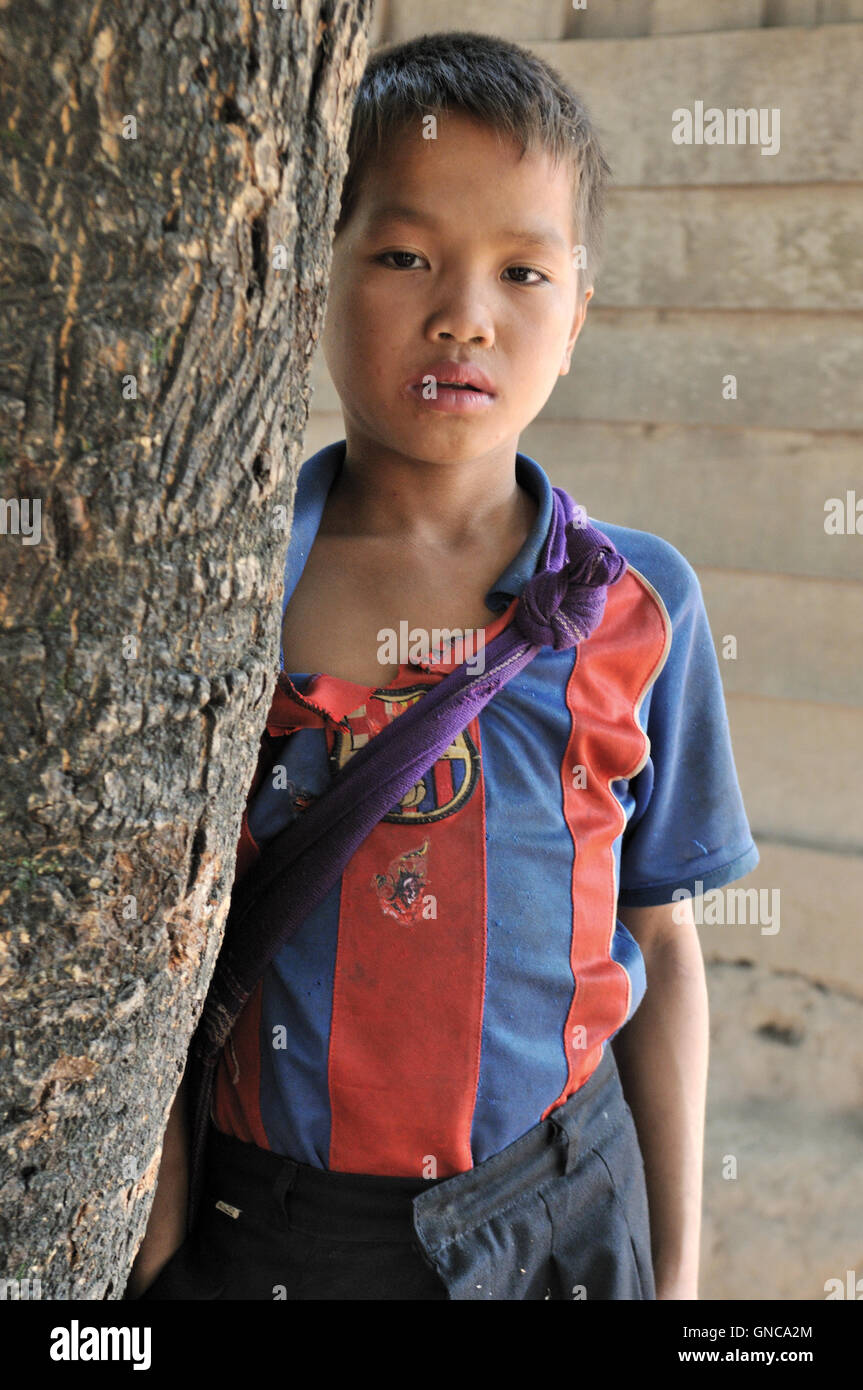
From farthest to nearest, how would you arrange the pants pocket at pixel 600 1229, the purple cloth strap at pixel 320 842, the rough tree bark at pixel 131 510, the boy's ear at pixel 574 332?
the boy's ear at pixel 574 332, the pants pocket at pixel 600 1229, the purple cloth strap at pixel 320 842, the rough tree bark at pixel 131 510

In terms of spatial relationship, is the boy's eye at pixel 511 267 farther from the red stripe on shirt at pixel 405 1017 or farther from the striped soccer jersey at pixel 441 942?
the red stripe on shirt at pixel 405 1017

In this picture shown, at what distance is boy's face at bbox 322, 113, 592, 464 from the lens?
3.46ft

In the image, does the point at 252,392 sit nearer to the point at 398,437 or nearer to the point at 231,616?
the point at 231,616

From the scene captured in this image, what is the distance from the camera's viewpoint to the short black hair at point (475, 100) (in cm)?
110

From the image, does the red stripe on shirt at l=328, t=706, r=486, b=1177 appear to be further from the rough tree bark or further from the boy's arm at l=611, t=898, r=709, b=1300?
the boy's arm at l=611, t=898, r=709, b=1300

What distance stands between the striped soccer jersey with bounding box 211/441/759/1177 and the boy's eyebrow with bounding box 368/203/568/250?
0.88 ft

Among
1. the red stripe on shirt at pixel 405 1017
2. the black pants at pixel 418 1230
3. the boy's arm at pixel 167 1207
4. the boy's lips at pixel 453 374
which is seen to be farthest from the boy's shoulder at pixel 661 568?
the boy's arm at pixel 167 1207

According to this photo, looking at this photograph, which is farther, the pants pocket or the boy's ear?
the boy's ear

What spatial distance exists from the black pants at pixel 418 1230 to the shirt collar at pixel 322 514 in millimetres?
445

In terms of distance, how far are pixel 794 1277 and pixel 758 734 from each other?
1248 millimetres

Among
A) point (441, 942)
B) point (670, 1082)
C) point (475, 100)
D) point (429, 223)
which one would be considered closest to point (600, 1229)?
point (670, 1082)

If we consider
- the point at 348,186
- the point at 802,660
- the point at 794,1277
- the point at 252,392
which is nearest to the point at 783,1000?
the point at 794,1277

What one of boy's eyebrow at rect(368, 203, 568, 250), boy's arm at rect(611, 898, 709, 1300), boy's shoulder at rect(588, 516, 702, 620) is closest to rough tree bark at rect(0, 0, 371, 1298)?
boy's eyebrow at rect(368, 203, 568, 250)

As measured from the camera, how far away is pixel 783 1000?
3121mm
